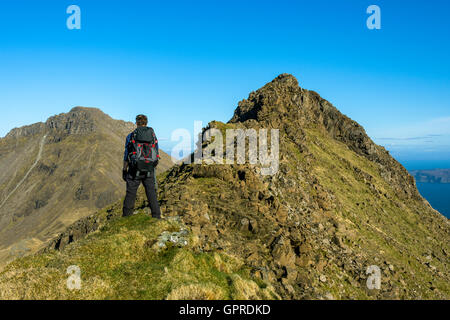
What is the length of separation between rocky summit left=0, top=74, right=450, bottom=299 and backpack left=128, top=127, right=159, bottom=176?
8.16 ft

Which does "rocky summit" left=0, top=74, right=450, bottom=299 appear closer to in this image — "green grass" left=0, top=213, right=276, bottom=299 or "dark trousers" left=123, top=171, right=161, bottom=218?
"green grass" left=0, top=213, right=276, bottom=299

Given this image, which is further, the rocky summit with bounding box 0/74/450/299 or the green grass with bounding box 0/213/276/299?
the rocky summit with bounding box 0/74/450/299

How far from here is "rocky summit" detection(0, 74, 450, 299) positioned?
883cm

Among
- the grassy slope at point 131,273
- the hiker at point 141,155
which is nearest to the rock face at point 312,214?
the grassy slope at point 131,273

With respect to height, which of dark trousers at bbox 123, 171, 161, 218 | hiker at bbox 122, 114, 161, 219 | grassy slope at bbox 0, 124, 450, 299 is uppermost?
hiker at bbox 122, 114, 161, 219

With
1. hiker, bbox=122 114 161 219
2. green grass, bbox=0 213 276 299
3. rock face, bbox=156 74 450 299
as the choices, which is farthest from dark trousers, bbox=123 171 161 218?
rock face, bbox=156 74 450 299

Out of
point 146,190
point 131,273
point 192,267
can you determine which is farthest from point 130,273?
point 146,190

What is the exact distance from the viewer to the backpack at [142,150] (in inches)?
487

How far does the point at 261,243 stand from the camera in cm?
1603

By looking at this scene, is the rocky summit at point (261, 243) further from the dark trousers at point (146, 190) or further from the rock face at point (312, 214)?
the dark trousers at point (146, 190)

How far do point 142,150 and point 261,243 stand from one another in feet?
26.2

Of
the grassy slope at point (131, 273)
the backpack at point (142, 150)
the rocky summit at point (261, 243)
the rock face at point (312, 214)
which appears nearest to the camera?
the grassy slope at point (131, 273)

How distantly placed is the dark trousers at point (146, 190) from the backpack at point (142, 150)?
20.9 inches
